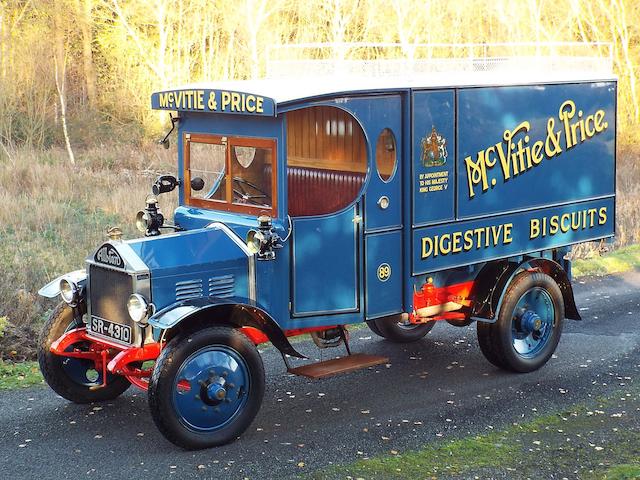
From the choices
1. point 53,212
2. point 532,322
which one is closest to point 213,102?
point 532,322

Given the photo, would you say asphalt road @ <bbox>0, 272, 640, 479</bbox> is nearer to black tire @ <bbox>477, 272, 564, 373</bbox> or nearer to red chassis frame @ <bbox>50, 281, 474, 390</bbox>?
black tire @ <bbox>477, 272, 564, 373</bbox>

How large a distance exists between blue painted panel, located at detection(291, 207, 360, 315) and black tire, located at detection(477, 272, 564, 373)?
158 centimetres

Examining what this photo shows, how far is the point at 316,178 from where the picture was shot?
8.05 meters

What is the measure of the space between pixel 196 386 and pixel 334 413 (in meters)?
1.35

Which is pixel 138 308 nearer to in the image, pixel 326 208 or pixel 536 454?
pixel 326 208

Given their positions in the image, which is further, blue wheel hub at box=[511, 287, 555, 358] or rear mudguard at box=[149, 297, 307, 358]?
blue wheel hub at box=[511, 287, 555, 358]

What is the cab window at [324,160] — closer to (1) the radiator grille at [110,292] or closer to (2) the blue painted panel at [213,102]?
(2) the blue painted panel at [213,102]

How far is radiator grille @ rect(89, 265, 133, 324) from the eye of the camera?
6.76m

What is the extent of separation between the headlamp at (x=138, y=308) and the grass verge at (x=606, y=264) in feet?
25.7

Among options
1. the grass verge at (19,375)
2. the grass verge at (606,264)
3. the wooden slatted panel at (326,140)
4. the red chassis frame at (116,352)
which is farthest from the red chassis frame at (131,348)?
the grass verge at (606,264)

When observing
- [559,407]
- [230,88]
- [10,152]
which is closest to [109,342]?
[230,88]

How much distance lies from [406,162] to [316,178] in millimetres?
873

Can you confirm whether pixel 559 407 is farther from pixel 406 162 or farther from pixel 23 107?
pixel 23 107

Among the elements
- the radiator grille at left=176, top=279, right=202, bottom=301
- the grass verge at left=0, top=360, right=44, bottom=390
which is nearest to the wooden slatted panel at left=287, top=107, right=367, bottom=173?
the radiator grille at left=176, top=279, right=202, bottom=301
